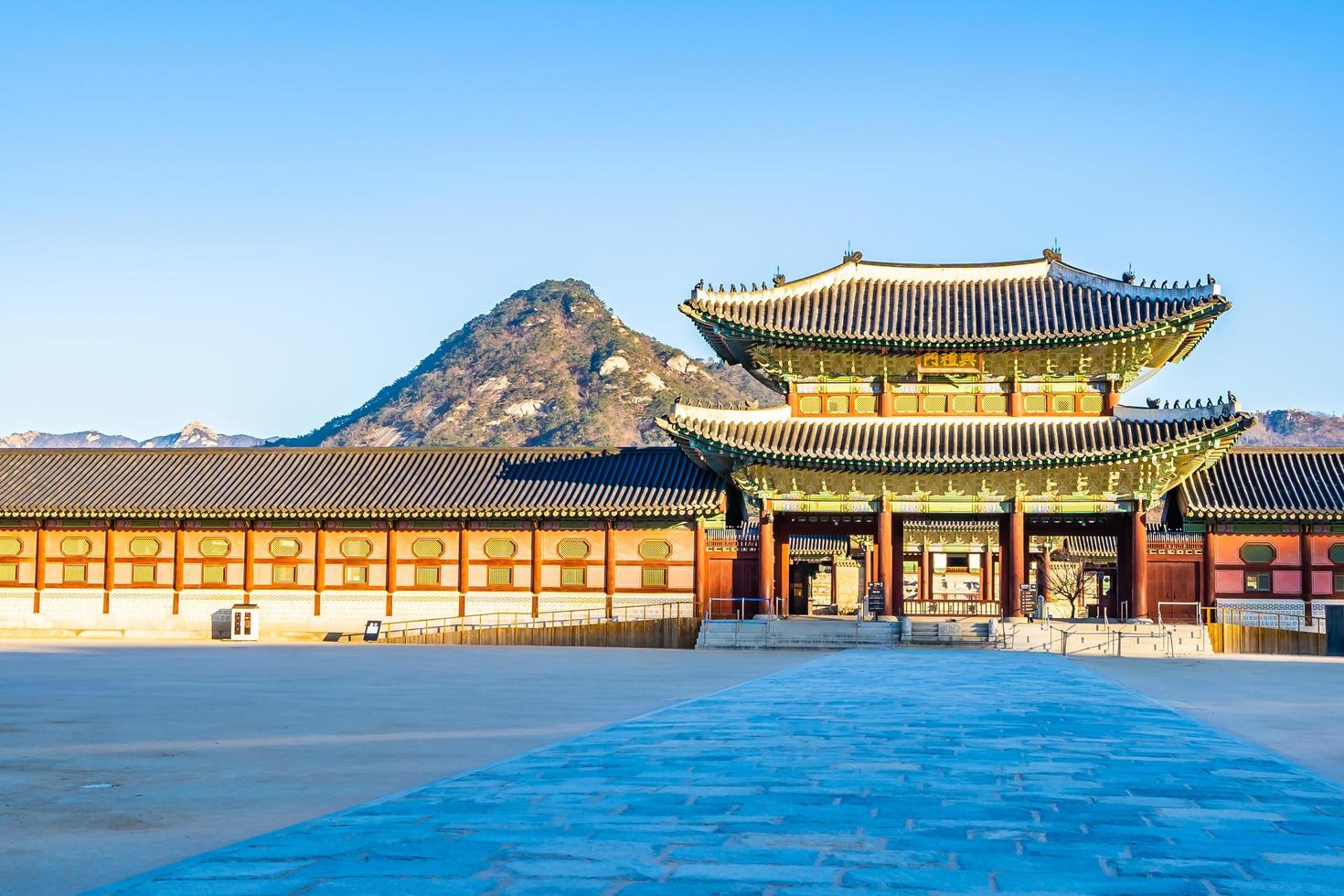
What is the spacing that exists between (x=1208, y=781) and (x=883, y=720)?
4947 millimetres

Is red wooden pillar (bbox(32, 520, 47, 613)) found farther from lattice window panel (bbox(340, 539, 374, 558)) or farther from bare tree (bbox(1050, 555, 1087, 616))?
bare tree (bbox(1050, 555, 1087, 616))

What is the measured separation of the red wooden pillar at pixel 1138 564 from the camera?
3831 cm

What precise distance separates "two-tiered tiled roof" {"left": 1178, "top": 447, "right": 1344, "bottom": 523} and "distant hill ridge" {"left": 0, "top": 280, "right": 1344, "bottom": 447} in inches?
4121

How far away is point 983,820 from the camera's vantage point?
27.0 ft

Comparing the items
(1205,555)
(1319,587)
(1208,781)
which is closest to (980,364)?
(1205,555)

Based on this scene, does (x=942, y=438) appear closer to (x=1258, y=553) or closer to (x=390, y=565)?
(x=1258, y=553)

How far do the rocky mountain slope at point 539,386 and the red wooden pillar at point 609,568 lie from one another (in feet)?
341

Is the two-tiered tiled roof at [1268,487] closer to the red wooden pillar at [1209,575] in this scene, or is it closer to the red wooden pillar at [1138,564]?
the red wooden pillar at [1209,575]

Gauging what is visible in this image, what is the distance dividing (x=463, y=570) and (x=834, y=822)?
3580 centimetres

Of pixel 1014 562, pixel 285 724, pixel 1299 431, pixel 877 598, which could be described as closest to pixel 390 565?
pixel 877 598

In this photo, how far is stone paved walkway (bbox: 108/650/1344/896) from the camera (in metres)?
6.50
